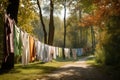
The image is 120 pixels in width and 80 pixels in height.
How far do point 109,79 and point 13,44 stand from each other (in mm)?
5566

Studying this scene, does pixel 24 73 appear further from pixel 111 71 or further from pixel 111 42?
pixel 111 42

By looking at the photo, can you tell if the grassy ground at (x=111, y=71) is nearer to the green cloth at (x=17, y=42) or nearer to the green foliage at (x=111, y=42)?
the green foliage at (x=111, y=42)

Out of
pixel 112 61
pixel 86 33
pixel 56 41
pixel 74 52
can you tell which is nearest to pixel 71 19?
pixel 74 52

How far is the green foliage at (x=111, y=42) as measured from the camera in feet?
82.0

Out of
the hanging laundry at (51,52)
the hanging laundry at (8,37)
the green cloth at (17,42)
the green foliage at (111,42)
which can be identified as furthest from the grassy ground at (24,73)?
the hanging laundry at (51,52)

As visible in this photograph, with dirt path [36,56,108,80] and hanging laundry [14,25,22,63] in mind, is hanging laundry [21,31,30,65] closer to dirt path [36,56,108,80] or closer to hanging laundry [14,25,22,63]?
hanging laundry [14,25,22,63]

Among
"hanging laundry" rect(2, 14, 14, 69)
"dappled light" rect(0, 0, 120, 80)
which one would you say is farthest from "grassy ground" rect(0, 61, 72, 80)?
"hanging laundry" rect(2, 14, 14, 69)

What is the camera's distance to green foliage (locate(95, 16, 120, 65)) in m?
25.0

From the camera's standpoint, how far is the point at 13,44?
13992 millimetres

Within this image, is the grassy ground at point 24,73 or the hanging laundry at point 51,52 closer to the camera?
the grassy ground at point 24,73

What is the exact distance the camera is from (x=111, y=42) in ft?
87.3

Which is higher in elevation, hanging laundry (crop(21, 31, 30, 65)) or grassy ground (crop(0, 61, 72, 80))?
hanging laundry (crop(21, 31, 30, 65))

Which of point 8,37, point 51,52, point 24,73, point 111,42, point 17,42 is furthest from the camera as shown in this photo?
point 51,52

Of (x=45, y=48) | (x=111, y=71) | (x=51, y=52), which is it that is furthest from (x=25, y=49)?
(x=51, y=52)
